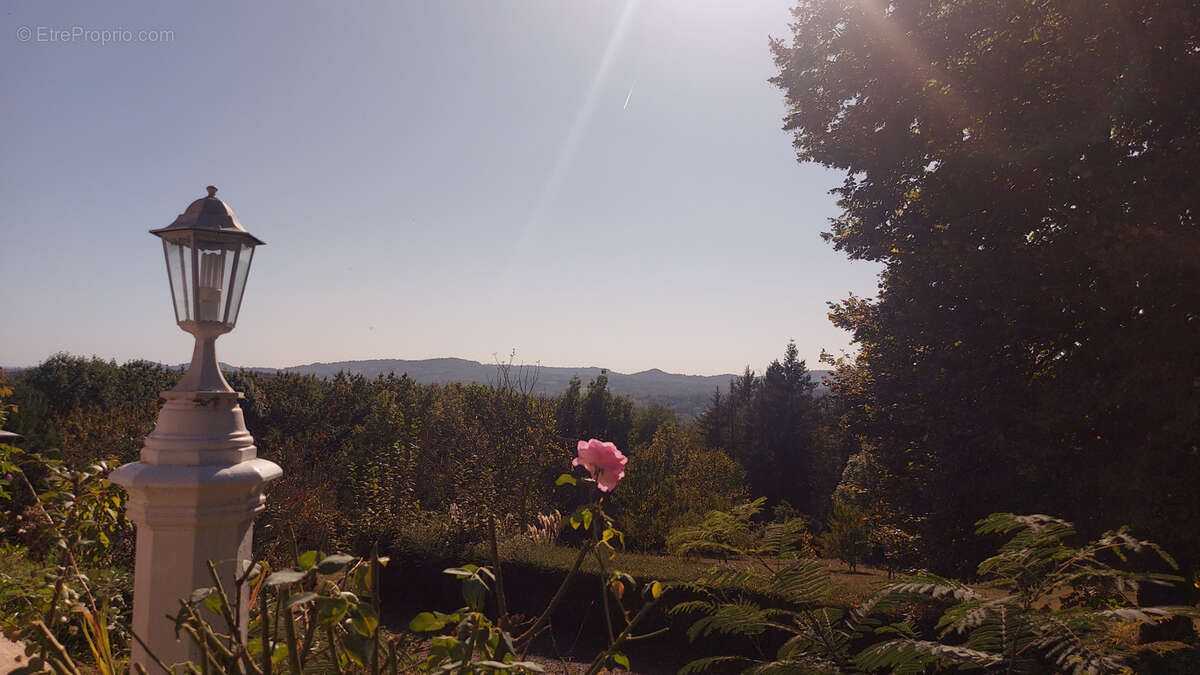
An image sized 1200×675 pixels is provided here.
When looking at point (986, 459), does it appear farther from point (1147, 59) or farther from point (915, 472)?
point (1147, 59)

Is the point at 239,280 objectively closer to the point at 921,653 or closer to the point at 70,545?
the point at 70,545

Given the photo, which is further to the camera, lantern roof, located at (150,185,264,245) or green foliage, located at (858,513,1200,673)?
lantern roof, located at (150,185,264,245)

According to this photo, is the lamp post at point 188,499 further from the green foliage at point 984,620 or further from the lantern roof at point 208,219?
the green foliage at point 984,620

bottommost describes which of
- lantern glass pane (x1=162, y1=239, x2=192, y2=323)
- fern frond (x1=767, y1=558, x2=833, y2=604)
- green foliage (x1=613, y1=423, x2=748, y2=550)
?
green foliage (x1=613, y1=423, x2=748, y2=550)

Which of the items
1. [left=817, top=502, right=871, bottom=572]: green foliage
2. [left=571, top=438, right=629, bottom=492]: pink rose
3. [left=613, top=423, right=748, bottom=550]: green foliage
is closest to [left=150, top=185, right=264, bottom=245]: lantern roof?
A: [left=571, top=438, right=629, bottom=492]: pink rose

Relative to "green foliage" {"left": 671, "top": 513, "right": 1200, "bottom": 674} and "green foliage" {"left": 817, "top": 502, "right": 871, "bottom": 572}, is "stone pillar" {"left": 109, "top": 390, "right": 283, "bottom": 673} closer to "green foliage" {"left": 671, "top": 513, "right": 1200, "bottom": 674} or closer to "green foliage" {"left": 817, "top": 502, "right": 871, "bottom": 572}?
"green foliage" {"left": 671, "top": 513, "right": 1200, "bottom": 674}

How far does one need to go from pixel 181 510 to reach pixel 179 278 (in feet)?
2.97

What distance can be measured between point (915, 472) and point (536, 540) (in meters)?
5.86

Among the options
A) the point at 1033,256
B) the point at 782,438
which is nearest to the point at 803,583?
the point at 1033,256

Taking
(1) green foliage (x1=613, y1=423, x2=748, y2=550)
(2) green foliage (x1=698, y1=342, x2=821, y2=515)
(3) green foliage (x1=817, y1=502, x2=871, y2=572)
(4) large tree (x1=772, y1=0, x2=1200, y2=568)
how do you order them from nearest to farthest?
(4) large tree (x1=772, y1=0, x2=1200, y2=568) < (1) green foliage (x1=613, y1=423, x2=748, y2=550) < (3) green foliage (x1=817, y1=502, x2=871, y2=572) < (2) green foliage (x1=698, y1=342, x2=821, y2=515)

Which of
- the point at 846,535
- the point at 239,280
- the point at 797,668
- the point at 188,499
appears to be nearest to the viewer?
the point at 797,668

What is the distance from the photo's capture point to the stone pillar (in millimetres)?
1959

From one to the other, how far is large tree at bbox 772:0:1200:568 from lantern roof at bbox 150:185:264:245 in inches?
270

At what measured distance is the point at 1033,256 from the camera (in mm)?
6469
